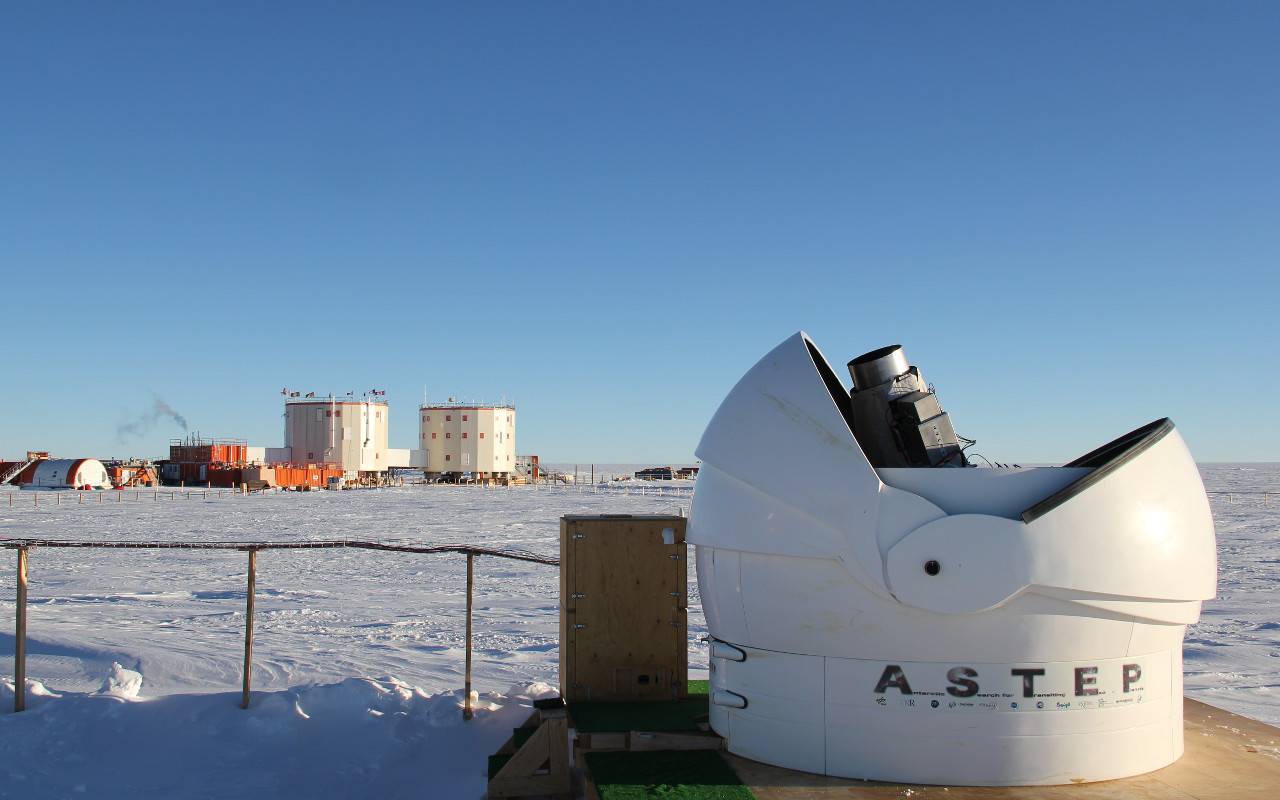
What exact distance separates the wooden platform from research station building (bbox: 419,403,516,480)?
84.0 m

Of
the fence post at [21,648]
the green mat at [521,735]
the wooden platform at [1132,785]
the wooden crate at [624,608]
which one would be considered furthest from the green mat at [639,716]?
the fence post at [21,648]

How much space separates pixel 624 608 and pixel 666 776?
84.1 inches

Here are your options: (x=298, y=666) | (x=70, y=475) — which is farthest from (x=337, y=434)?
(x=298, y=666)

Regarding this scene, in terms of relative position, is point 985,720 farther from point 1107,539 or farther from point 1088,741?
point 1107,539

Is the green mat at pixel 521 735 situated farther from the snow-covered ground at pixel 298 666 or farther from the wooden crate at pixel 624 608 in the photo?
the wooden crate at pixel 624 608

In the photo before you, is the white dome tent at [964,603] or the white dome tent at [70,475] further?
the white dome tent at [70,475]

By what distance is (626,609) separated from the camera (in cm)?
Answer: 768

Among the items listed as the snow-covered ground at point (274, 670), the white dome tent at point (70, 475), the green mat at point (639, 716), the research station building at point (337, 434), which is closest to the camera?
the green mat at point (639, 716)

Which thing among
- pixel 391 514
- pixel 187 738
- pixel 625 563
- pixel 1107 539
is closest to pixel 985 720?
pixel 1107 539

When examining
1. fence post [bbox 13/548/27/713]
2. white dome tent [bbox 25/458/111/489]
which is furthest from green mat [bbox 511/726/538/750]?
white dome tent [bbox 25/458/111/489]

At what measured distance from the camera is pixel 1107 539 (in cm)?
517

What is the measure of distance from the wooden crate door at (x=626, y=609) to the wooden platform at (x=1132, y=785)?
1660 mm

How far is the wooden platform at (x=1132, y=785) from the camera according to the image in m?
5.23

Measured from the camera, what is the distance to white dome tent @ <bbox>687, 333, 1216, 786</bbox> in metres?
5.15
